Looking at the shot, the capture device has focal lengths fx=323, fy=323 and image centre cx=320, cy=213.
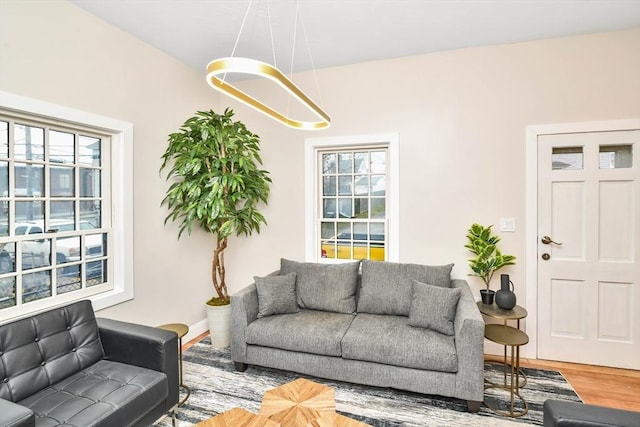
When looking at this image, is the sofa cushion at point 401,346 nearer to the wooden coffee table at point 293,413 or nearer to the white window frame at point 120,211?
the wooden coffee table at point 293,413

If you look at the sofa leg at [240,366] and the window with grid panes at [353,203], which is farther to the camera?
the window with grid panes at [353,203]

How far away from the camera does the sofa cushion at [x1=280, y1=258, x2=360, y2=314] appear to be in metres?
3.02

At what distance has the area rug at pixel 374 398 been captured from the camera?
218 cm

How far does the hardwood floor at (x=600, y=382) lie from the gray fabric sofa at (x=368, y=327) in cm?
99

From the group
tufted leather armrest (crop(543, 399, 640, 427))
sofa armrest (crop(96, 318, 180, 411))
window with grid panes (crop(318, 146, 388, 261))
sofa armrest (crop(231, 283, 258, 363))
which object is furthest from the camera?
window with grid panes (crop(318, 146, 388, 261))

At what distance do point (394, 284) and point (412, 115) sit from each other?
5.71 feet

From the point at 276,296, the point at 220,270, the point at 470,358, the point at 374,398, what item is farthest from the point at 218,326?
the point at 470,358

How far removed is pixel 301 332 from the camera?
2.62m

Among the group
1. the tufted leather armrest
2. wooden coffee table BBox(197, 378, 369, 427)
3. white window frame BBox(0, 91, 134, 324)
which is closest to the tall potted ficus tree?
white window frame BBox(0, 91, 134, 324)

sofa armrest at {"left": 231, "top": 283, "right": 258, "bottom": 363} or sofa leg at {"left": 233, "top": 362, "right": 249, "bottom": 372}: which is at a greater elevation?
sofa armrest at {"left": 231, "top": 283, "right": 258, "bottom": 363}

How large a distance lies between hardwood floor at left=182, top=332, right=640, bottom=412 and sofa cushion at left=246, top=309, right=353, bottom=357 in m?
1.59

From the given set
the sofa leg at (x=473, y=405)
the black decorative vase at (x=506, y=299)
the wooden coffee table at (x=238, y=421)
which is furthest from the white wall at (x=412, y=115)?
the wooden coffee table at (x=238, y=421)

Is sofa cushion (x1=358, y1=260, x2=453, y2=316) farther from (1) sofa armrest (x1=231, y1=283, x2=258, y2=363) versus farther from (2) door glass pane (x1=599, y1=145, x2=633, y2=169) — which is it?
(2) door glass pane (x1=599, y1=145, x2=633, y2=169)

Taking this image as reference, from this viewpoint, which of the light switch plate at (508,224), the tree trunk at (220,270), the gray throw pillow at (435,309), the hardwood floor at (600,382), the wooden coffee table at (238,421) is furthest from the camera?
the tree trunk at (220,270)
